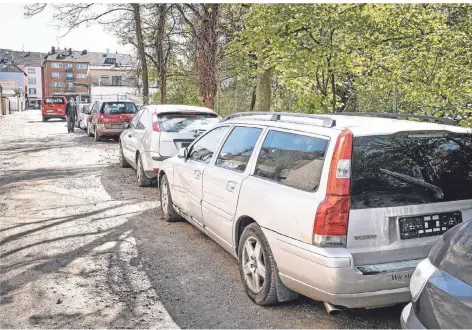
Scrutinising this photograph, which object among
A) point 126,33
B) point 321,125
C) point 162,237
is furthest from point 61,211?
point 126,33

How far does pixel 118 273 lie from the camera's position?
188 inches

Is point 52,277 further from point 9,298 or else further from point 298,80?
point 298,80

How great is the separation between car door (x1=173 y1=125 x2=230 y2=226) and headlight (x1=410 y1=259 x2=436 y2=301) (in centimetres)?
303

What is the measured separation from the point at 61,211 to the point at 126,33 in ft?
64.4

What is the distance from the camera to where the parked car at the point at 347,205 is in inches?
129

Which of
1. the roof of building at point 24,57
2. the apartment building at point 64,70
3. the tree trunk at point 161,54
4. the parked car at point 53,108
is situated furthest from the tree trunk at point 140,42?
the roof of building at point 24,57

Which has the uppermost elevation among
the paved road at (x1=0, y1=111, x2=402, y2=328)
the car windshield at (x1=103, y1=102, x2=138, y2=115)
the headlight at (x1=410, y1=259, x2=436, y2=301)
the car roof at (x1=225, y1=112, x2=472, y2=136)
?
the car windshield at (x1=103, y1=102, x2=138, y2=115)

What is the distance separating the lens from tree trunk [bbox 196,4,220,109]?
1714 centimetres

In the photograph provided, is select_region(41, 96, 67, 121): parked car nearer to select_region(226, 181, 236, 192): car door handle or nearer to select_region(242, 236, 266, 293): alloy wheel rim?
select_region(226, 181, 236, 192): car door handle

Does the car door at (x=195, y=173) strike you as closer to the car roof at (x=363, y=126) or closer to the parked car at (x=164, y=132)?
the car roof at (x=363, y=126)

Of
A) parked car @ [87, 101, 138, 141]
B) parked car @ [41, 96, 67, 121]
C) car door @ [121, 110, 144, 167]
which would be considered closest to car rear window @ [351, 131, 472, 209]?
car door @ [121, 110, 144, 167]

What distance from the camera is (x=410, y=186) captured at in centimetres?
347

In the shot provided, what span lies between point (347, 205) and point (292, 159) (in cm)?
70

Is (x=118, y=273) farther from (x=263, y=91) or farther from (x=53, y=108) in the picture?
(x=53, y=108)
